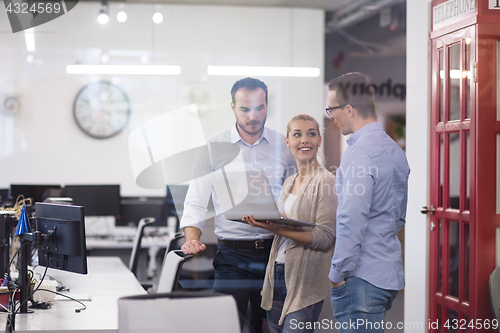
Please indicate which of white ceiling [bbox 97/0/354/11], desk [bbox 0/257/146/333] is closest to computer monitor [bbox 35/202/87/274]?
desk [bbox 0/257/146/333]

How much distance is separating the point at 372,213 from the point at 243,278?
929 millimetres

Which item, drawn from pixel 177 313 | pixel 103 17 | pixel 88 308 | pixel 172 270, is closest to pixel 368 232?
pixel 172 270

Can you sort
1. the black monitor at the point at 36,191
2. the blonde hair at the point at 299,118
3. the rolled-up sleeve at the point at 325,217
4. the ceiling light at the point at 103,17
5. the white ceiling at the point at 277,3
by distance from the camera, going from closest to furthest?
the rolled-up sleeve at the point at 325,217
the blonde hair at the point at 299,118
the white ceiling at the point at 277,3
the ceiling light at the point at 103,17
the black monitor at the point at 36,191

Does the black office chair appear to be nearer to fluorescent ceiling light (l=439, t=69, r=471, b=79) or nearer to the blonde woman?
the blonde woman

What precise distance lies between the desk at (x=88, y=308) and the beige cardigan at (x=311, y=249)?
3.10 feet

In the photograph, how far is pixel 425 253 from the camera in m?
3.25

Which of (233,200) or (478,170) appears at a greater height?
(478,170)

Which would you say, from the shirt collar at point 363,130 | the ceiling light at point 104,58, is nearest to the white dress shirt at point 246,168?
the shirt collar at point 363,130

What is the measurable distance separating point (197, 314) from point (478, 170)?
6.59 ft

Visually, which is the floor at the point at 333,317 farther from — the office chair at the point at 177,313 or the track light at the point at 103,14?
the track light at the point at 103,14

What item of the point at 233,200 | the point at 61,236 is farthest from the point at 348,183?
the point at 61,236

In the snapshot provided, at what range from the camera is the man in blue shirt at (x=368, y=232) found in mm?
2332

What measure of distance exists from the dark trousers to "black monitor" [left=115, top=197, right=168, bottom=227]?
5.06ft

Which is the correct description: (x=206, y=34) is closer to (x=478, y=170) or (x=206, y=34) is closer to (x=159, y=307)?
(x=478, y=170)
